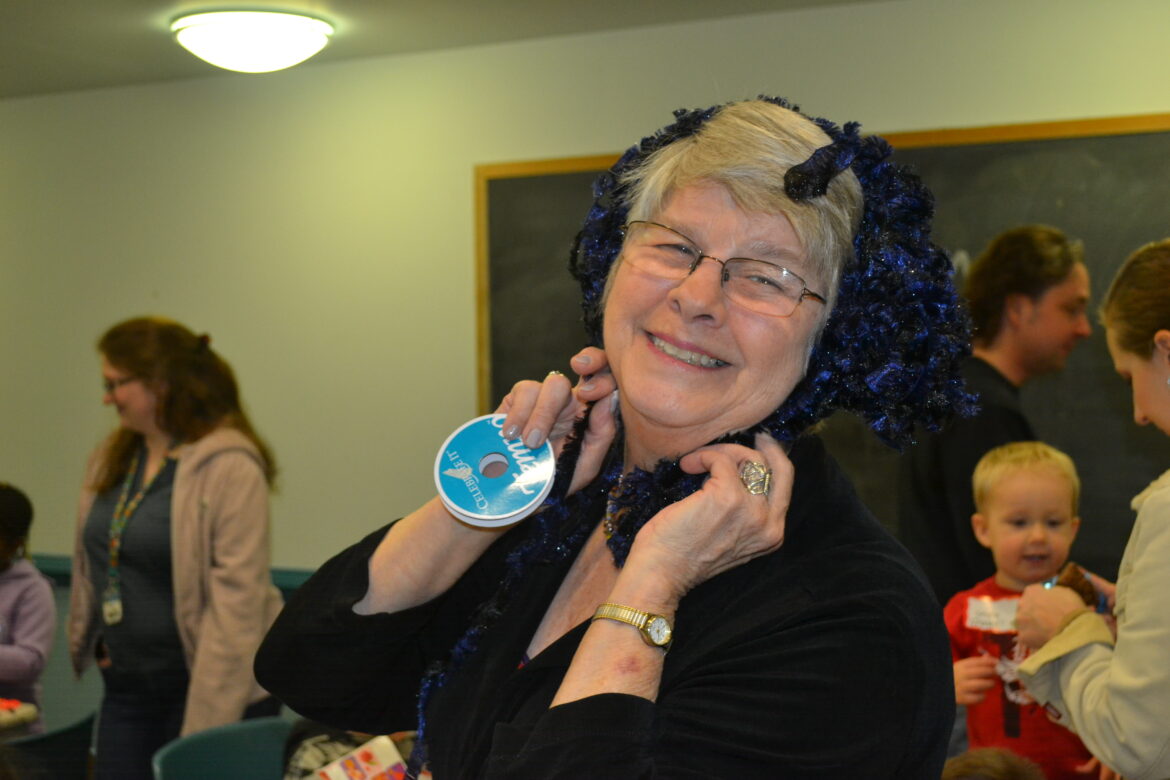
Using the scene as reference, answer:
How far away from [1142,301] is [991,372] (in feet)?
3.25

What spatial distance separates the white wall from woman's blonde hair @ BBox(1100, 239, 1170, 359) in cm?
195

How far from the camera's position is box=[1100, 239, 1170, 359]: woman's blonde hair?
178 cm

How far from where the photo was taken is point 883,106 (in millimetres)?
3689

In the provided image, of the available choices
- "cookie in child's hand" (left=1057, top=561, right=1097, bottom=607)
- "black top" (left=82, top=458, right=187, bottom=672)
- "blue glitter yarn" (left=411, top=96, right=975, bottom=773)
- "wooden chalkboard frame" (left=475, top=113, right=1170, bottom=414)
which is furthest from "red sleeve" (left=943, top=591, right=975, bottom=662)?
"black top" (left=82, top=458, right=187, bottom=672)

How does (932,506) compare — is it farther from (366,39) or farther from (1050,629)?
(366,39)

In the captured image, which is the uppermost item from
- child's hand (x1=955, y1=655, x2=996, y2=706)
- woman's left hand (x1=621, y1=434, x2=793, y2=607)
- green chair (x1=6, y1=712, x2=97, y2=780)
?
woman's left hand (x1=621, y1=434, x2=793, y2=607)

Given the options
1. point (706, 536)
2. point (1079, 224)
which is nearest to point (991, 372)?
point (1079, 224)

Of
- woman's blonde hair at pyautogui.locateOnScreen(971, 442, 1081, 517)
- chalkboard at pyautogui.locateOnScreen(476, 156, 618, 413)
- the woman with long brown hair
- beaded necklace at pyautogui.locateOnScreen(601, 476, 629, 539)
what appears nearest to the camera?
beaded necklace at pyautogui.locateOnScreen(601, 476, 629, 539)

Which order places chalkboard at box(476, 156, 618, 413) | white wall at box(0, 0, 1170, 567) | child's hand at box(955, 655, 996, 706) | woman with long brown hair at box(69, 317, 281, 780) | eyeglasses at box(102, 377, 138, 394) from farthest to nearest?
chalkboard at box(476, 156, 618, 413) < white wall at box(0, 0, 1170, 567) < eyeglasses at box(102, 377, 138, 394) < woman with long brown hair at box(69, 317, 281, 780) < child's hand at box(955, 655, 996, 706)

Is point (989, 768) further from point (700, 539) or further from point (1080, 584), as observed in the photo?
point (700, 539)

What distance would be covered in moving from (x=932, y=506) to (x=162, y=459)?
2131 mm

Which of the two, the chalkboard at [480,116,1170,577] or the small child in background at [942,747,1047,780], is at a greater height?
the chalkboard at [480,116,1170,577]

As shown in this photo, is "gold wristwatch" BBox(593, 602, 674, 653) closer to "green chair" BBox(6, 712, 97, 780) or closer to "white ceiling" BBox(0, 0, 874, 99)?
"green chair" BBox(6, 712, 97, 780)

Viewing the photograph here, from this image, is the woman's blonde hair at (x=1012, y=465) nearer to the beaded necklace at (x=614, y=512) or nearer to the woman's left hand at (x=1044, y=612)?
the woman's left hand at (x=1044, y=612)
